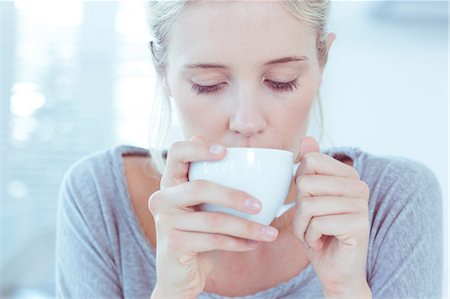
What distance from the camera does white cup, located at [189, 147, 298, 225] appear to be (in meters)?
0.92

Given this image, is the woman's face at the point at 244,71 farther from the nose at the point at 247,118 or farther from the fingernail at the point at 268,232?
the fingernail at the point at 268,232

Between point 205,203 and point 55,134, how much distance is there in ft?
6.09

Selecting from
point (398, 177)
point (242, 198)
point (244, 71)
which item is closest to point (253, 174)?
point (242, 198)

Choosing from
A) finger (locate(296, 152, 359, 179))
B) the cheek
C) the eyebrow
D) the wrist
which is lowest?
the wrist

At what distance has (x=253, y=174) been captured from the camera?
928 millimetres

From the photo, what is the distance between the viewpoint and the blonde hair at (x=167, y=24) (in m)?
1.20

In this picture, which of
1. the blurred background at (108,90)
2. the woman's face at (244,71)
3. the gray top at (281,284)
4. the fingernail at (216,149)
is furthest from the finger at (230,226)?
the blurred background at (108,90)

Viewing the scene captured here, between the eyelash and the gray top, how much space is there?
1.24 feet

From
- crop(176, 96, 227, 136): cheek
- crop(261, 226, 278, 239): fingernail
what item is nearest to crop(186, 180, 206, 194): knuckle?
crop(261, 226, 278, 239): fingernail

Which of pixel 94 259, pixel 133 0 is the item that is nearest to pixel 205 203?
pixel 94 259

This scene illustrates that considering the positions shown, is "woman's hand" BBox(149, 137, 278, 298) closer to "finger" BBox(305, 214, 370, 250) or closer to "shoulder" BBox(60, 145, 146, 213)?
"finger" BBox(305, 214, 370, 250)

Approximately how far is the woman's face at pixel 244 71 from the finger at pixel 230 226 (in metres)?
0.21

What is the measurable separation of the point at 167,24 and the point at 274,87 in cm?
28

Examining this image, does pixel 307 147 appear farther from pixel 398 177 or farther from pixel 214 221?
pixel 398 177
